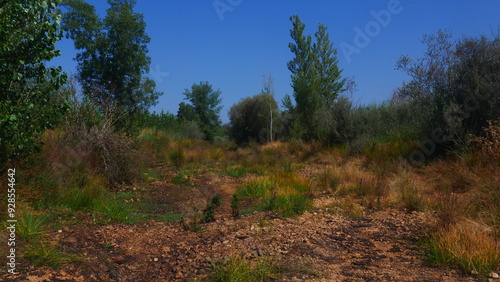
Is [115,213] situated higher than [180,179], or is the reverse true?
[180,179]

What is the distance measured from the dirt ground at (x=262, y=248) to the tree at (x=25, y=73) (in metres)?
1.42

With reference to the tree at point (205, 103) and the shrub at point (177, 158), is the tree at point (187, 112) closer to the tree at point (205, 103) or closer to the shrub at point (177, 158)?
the tree at point (205, 103)

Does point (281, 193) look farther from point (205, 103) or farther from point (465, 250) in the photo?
point (205, 103)

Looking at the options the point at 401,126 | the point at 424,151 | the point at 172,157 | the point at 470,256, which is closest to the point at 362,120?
the point at 401,126

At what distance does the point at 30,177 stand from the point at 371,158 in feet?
29.4

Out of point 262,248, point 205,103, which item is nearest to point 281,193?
point 262,248

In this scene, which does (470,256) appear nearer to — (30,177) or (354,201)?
(354,201)

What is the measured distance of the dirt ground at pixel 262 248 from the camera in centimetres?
357

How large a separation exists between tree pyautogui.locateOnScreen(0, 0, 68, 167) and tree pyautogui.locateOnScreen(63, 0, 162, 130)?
352 inches

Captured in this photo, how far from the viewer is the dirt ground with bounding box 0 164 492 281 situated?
3.57 m

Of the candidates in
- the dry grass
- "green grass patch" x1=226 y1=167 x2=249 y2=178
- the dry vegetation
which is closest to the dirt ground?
the dry vegetation

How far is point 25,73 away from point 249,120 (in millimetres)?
26254

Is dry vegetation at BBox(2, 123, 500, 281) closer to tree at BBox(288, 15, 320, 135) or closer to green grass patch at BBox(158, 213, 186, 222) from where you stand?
green grass patch at BBox(158, 213, 186, 222)

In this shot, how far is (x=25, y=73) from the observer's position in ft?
17.6
